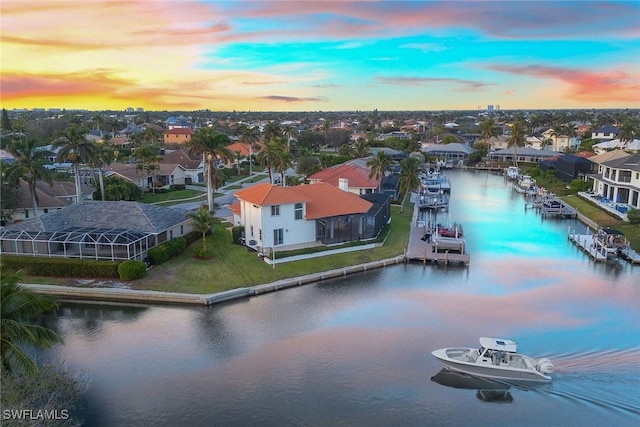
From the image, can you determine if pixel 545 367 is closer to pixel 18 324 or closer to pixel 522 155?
pixel 18 324

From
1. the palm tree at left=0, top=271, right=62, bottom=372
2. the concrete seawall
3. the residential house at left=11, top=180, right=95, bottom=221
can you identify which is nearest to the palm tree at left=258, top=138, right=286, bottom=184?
the residential house at left=11, top=180, right=95, bottom=221

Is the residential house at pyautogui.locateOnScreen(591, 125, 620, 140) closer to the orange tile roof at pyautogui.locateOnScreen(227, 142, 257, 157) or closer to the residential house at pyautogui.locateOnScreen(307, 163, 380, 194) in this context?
the orange tile roof at pyautogui.locateOnScreen(227, 142, 257, 157)

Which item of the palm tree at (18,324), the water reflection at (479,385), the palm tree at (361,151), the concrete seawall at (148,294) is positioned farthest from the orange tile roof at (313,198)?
the palm tree at (361,151)

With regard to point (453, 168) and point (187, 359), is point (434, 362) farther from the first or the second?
point (453, 168)

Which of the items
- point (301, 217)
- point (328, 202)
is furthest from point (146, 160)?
point (301, 217)

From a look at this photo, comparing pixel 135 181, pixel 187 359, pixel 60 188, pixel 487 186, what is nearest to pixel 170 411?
pixel 187 359
